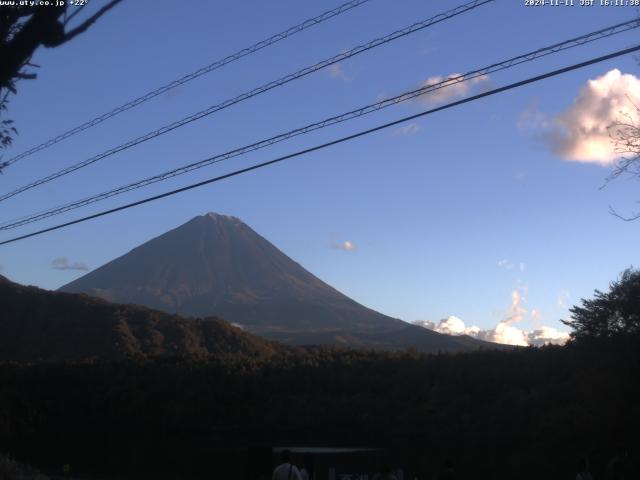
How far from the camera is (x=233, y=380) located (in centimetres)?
5169


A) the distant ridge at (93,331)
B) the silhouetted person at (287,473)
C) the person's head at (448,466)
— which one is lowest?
the silhouetted person at (287,473)

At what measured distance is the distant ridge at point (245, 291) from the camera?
128 metres

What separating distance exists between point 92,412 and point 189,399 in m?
6.67

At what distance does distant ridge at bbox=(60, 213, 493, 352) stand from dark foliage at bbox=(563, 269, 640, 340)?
83.0 metres

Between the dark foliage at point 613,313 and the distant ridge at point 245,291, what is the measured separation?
83.0m

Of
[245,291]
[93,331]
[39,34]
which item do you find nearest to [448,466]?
→ [39,34]

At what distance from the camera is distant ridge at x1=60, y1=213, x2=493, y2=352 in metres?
128

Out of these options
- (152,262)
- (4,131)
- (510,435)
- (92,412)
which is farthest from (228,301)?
(4,131)

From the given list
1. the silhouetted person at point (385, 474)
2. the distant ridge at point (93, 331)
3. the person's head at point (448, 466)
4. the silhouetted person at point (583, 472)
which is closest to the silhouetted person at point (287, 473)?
the silhouetted person at point (385, 474)

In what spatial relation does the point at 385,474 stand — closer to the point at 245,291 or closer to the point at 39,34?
the point at 39,34

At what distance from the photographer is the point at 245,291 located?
16888 centimetres

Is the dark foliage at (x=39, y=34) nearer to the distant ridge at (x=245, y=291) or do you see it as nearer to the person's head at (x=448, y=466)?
the person's head at (x=448, y=466)

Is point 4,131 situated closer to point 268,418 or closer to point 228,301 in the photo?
point 268,418

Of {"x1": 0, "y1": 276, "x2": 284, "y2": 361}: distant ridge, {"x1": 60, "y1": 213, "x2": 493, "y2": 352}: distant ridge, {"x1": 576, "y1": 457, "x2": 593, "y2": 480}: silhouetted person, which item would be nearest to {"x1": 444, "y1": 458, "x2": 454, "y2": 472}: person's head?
{"x1": 576, "y1": 457, "x2": 593, "y2": 480}: silhouetted person
